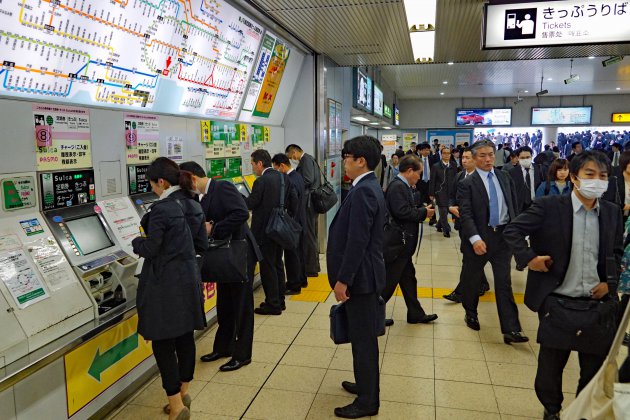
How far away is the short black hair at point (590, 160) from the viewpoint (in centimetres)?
239

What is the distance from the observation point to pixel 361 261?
258cm

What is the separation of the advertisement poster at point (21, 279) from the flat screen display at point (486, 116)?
18100 millimetres

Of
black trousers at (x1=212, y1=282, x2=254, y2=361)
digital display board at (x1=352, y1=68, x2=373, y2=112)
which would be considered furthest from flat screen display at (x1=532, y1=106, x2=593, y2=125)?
black trousers at (x1=212, y1=282, x2=254, y2=361)

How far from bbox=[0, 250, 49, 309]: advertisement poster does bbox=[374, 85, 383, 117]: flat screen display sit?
353 inches

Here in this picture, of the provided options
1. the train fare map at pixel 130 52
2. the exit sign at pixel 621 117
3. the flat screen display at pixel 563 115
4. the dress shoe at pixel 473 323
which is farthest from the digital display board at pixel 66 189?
the exit sign at pixel 621 117

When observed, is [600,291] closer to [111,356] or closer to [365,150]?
[365,150]

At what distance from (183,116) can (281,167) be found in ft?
3.79

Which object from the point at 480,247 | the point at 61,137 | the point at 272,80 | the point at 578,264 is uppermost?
the point at 272,80

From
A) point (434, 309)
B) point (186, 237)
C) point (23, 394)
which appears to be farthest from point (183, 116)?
point (434, 309)

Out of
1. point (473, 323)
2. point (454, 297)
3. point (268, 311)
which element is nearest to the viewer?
point (473, 323)

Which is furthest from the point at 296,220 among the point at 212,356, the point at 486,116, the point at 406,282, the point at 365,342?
the point at 486,116

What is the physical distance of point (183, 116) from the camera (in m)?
4.19

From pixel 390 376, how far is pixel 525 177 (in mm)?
3954

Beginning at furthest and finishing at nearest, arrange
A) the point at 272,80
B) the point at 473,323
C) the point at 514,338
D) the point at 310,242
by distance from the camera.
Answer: the point at 272,80
the point at 310,242
the point at 473,323
the point at 514,338
